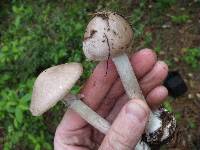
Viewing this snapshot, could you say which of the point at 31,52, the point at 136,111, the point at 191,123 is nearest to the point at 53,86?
the point at 136,111

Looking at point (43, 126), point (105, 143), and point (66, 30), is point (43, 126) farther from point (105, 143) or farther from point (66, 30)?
point (105, 143)

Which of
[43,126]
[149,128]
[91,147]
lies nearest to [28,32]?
[43,126]

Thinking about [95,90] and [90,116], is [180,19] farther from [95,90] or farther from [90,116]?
[90,116]

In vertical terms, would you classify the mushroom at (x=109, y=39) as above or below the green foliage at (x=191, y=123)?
above

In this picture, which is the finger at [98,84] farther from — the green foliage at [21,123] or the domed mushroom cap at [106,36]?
the green foliage at [21,123]

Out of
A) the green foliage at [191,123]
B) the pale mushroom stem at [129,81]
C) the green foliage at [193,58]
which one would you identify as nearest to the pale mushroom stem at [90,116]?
the pale mushroom stem at [129,81]
